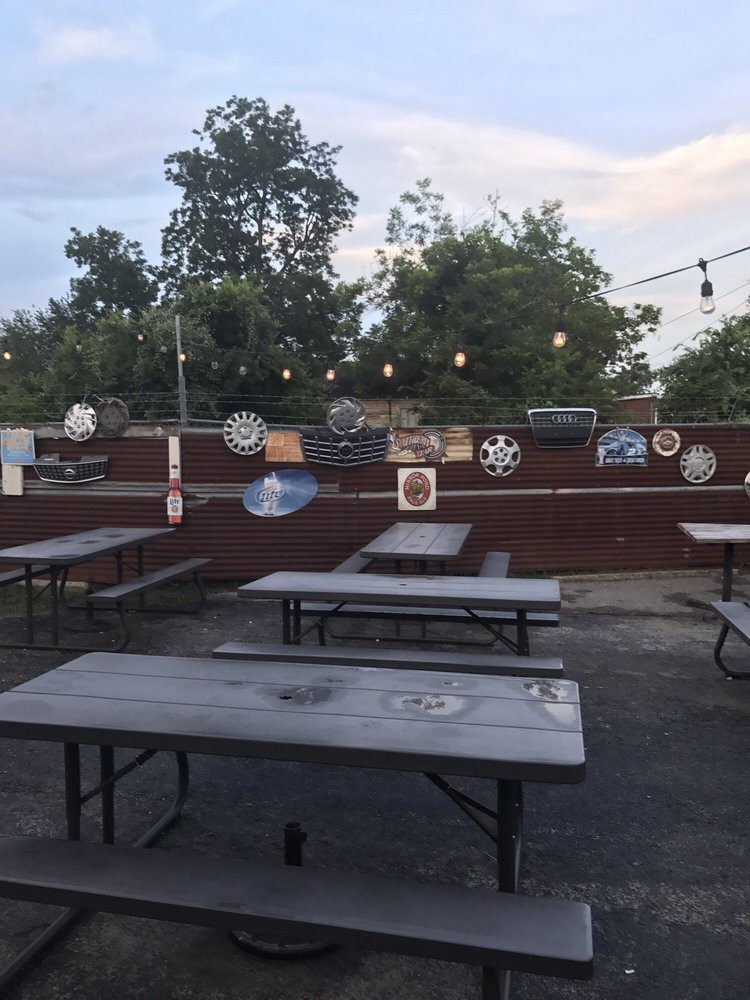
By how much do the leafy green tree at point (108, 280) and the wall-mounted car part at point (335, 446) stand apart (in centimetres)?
3469

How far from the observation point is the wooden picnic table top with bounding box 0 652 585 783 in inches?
84.2

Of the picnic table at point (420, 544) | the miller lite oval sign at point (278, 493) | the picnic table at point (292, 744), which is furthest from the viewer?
the miller lite oval sign at point (278, 493)

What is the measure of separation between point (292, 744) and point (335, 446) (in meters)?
6.52

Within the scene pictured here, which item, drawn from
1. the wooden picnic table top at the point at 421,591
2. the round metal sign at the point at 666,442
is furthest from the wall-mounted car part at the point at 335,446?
the wooden picnic table top at the point at 421,591

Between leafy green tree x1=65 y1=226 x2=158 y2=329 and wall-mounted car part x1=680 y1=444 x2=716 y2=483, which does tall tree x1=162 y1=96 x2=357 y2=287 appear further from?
wall-mounted car part x1=680 y1=444 x2=716 y2=483

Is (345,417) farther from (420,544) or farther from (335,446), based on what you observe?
(420,544)

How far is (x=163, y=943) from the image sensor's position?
2523mm

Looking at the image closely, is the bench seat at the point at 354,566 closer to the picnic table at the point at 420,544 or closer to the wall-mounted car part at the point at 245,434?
the picnic table at the point at 420,544

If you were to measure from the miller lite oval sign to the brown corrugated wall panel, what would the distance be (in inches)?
3.4

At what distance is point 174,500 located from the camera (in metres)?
8.49

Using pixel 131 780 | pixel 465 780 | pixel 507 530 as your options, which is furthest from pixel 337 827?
pixel 507 530

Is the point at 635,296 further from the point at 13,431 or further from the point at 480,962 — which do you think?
the point at 480,962

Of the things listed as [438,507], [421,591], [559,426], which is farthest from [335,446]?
[421,591]

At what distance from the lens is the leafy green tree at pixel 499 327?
999 inches
